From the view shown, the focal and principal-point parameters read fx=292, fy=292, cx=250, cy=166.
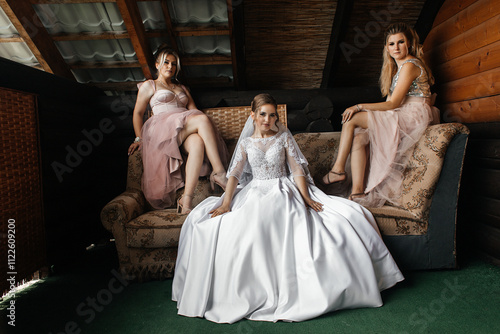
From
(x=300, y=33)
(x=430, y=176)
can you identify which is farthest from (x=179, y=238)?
(x=300, y=33)

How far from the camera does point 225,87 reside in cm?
400

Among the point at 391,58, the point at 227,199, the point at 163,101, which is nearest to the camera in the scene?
the point at 227,199

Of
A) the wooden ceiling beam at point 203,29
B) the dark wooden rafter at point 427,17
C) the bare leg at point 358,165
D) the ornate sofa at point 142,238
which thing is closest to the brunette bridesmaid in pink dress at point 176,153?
the ornate sofa at point 142,238

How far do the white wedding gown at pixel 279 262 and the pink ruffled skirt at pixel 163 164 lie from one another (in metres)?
0.64

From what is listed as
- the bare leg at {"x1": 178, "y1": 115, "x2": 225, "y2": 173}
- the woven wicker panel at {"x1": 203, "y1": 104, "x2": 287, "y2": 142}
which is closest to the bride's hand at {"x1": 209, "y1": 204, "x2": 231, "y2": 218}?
the bare leg at {"x1": 178, "y1": 115, "x2": 225, "y2": 173}

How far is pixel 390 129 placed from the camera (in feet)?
7.72

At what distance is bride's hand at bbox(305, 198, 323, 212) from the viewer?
1.97 metres

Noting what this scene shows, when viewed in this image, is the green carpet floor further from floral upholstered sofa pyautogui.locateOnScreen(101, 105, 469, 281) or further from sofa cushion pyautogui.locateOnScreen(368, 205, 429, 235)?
sofa cushion pyautogui.locateOnScreen(368, 205, 429, 235)

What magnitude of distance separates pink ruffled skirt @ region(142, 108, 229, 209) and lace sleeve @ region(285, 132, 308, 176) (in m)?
0.81

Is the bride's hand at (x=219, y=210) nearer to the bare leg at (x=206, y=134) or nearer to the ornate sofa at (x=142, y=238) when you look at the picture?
the ornate sofa at (x=142, y=238)

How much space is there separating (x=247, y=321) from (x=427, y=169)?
62.7 inches

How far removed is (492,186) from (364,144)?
98cm

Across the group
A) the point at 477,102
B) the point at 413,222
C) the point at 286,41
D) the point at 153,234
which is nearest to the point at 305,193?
the point at 413,222

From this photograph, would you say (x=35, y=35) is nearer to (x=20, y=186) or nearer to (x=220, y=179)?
(x=20, y=186)
